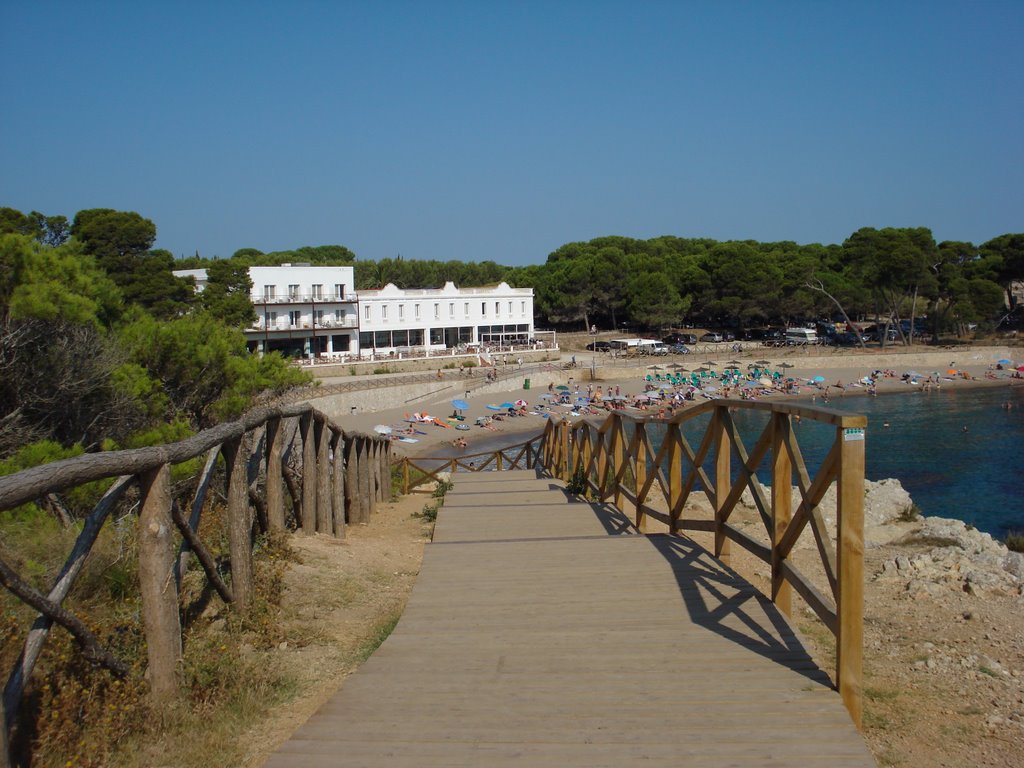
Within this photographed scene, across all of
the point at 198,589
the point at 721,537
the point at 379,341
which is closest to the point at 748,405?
the point at 721,537

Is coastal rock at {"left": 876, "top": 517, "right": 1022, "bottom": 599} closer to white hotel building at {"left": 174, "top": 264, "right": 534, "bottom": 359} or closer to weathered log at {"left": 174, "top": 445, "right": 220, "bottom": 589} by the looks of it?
weathered log at {"left": 174, "top": 445, "right": 220, "bottom": 589}

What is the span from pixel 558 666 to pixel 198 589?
2.08 m

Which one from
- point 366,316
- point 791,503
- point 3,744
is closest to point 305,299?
point 366,316

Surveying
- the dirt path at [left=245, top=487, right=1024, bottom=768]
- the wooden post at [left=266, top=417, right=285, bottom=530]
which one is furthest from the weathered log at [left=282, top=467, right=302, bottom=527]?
the wooden post at [left=266, top=417, right=285, bottom=530]

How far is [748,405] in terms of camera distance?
198 inches

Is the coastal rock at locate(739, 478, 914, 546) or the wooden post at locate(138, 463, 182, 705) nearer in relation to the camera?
the wooden post at locate(138, 463, 182, 705)

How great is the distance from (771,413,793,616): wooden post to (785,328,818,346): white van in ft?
223

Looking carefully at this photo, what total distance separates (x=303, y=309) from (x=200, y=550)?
5326 cm

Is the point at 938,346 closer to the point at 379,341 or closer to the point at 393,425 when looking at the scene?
the point at 379,341

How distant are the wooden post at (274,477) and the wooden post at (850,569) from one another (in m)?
3.78

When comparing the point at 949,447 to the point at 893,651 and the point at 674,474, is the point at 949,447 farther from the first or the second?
the point at 893,651

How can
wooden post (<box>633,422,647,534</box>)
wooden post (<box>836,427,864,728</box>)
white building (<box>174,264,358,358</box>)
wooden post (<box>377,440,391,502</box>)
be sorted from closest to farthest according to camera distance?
wooden post (<box>836,427,864,728</box>)
wooden post (<box>633,422,647,534</box>)
wooden post (<box>377,440,391,502</box>)
white building (<box>174,264,358,358</box>)

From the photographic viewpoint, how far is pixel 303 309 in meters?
55.6

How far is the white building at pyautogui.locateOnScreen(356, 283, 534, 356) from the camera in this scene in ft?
193
